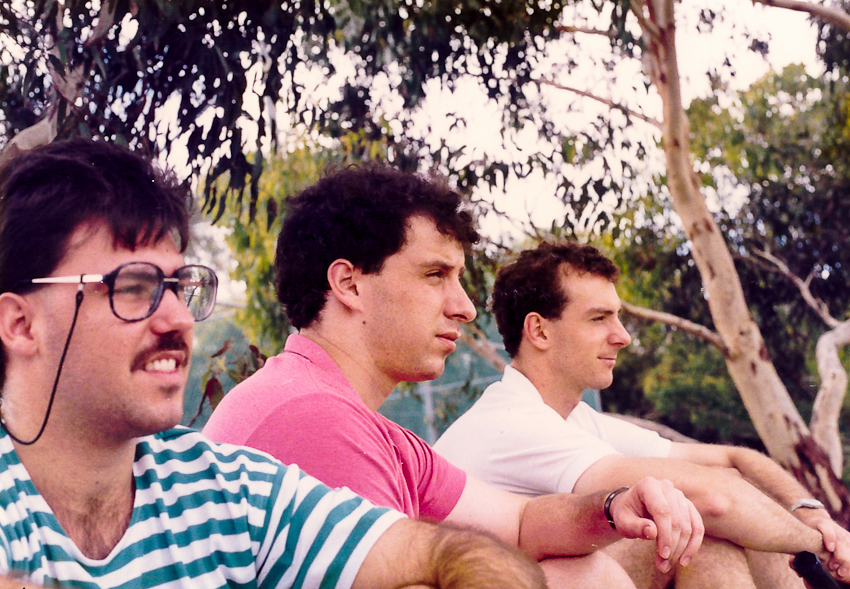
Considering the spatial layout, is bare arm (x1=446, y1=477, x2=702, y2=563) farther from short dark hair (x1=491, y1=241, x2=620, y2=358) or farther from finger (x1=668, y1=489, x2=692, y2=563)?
short dark hair (x1=491, y1=241, x2=620, y2=358)

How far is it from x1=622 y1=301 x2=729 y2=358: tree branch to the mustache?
Answer: 315cm

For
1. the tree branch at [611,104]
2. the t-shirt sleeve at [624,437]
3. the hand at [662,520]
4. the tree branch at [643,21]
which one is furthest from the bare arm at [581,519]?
the tree branch at [643,21]

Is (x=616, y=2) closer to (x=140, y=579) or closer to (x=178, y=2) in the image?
(x=178, y=2)

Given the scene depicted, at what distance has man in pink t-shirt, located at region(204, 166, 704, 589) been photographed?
1.02 m

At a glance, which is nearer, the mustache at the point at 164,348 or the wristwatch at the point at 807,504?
the mustache at the point at 164,348

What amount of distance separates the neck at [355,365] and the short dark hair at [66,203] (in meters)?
0.47

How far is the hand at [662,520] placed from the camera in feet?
3.36

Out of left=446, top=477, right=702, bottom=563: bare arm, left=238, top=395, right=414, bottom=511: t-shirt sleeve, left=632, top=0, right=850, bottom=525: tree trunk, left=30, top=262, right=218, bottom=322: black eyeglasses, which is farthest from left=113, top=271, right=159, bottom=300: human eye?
left=632, top=0, right=850, bottom=525: tree trunk

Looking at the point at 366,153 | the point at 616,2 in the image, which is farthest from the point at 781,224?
the point at 366,153

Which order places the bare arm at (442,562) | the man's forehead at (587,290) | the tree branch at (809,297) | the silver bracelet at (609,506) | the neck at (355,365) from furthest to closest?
the tree branch at (809,297), the man's forehead at (587,290), the neck at (355,365), the silver bracelet at (609,506), the bare arm at (442,562)

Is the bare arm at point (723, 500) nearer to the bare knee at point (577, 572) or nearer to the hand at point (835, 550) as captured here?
the hand at point (835, 550)

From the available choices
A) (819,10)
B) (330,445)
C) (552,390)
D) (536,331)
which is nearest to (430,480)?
(330,445)

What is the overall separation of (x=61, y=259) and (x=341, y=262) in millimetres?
627

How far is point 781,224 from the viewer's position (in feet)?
11.9
